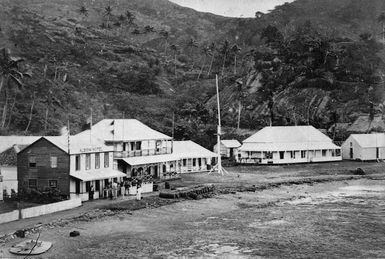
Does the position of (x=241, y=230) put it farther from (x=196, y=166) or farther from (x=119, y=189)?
(x=196, y=166)

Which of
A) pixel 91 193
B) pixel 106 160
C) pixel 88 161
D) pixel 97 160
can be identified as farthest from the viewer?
pixel 106 160

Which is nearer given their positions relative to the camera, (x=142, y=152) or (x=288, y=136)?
(x=142, y=152)

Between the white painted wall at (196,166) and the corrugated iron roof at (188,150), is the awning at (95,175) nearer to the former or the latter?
the corrugated iron roof at (188,150)

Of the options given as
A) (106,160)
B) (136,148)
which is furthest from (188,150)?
(106,160)

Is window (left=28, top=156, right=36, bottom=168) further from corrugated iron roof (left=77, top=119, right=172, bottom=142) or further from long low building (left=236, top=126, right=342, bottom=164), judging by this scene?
long low building (left=236, top=126, right=342, bottom=164)

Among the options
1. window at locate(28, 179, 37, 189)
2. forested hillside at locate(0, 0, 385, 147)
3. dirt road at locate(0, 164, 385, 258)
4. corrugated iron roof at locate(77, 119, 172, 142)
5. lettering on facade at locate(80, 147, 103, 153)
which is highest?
forested hillside at locate(0, 0, 385, 147)

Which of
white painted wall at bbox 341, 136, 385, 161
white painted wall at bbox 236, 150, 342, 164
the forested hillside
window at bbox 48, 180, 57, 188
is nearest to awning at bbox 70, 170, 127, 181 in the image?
window at bbox 48, 180, 57, 188
